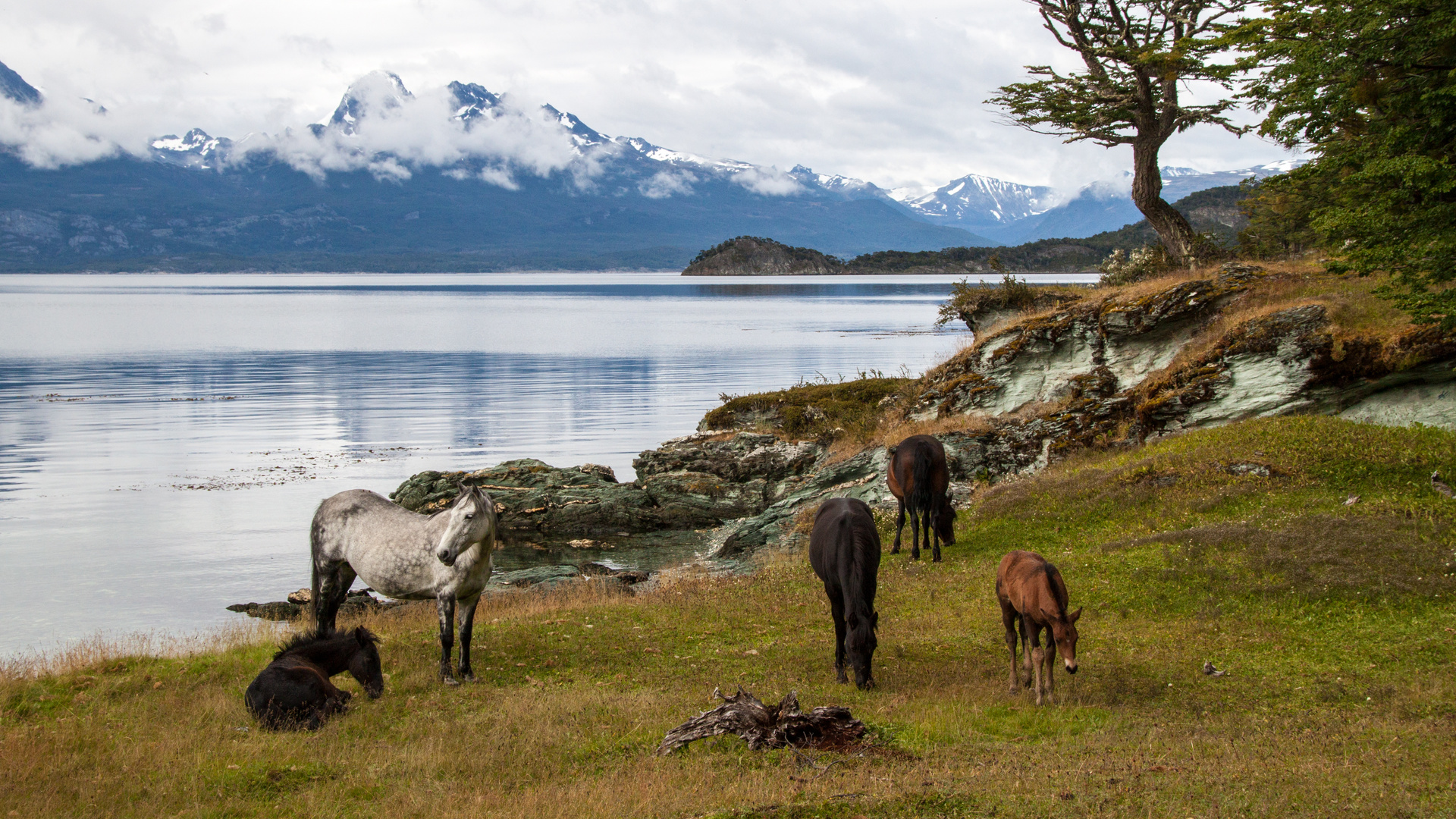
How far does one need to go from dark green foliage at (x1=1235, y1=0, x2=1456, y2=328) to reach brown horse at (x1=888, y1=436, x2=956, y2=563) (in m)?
8.51

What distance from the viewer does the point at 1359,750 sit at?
9.62 meters

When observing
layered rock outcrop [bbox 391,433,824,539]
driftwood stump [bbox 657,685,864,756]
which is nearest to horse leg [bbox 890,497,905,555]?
driftwood stump [bbox 657,685,864,756]

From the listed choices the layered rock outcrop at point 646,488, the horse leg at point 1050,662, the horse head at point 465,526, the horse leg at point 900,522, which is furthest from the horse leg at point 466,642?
the layered rock outcrop at point 646,488

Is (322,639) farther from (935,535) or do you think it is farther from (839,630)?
(935,535)

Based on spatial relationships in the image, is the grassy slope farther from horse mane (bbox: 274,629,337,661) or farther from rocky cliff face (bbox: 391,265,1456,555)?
rocky cliff face (bbox: 391,265,1456,555)

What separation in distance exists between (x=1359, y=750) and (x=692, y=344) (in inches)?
3829

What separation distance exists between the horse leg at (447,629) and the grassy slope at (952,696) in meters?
0.34

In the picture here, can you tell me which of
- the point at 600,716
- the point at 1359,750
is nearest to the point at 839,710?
the point at 600,716

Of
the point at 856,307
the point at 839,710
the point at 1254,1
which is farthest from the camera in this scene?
the point at 856,307

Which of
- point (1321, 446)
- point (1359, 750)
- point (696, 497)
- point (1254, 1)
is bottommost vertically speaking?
point (696, 497)

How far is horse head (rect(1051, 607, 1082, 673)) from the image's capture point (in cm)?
1115

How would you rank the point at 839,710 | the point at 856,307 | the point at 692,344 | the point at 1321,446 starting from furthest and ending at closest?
the point at 856,307
the point at 692,344
the point at 1321,446
the point at 839,710

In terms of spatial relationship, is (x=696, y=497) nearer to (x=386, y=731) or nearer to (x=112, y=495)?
(x=112, y=495)

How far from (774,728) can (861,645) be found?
2559mm
